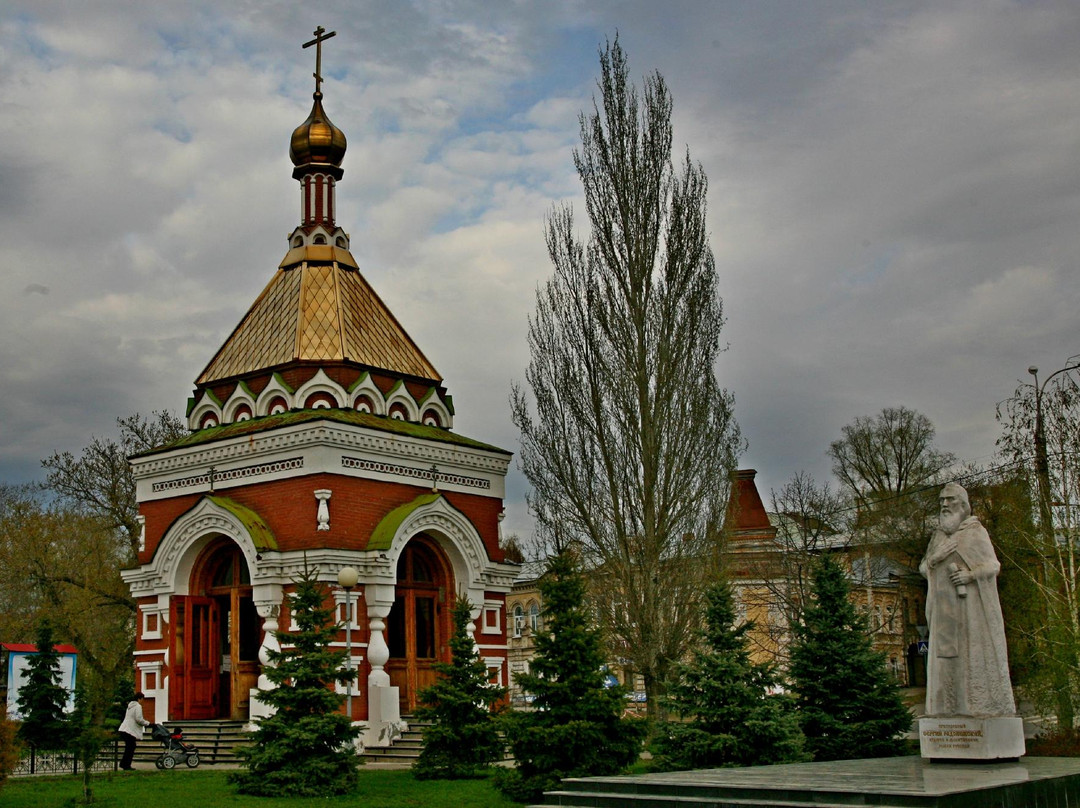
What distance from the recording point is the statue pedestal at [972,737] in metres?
10.5

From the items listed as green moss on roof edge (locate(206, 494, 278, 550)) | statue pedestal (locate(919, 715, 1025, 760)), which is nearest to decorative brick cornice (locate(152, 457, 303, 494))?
green moss on roof edge (locate(206, 494, 278, 550))

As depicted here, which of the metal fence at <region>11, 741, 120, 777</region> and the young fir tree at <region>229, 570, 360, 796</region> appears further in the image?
the metal fence at <region>11, 741, 120, 777</region>

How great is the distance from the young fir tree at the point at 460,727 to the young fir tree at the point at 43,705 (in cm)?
668

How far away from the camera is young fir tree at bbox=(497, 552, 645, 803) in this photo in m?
12.6

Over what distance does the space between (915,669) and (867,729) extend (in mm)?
33560

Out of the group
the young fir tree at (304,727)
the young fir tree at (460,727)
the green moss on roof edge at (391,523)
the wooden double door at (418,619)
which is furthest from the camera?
the wooden double door at (418,619)

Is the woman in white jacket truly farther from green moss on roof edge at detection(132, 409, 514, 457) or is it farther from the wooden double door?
green moss on roof edge at detection(132, 409, 514, 457)

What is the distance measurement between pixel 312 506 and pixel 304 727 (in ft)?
20.6

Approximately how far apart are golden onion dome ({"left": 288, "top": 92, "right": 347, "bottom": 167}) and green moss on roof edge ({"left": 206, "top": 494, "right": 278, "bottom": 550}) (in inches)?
322

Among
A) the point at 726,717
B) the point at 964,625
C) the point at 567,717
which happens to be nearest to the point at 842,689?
the point at 726,717

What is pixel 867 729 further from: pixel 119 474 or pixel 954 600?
pixel 119 474

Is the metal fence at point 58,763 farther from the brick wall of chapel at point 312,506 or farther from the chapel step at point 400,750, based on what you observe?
the chapel step at point 400,750

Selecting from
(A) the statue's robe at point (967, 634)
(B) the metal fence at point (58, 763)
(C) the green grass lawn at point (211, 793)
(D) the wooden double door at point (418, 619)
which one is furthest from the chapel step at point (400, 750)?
(A) the statue's robe at point (967, 634)

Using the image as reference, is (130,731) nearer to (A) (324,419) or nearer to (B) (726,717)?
(A) (324,419)
